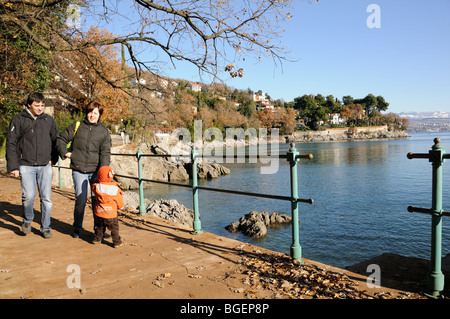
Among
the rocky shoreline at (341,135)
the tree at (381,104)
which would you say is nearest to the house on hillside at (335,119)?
the tree at (381,104)

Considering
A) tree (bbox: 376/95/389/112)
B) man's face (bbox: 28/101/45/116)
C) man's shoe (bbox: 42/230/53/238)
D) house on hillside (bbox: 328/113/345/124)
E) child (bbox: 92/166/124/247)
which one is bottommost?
man's shoe (bbox: 42/230/53/238)

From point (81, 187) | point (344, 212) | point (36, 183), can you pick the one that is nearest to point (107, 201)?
point (81, 187)

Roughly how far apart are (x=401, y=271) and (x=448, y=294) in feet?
3.30

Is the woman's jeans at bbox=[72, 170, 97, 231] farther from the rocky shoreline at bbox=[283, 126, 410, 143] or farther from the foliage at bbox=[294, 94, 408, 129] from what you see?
the foliage at bbox=[294, 94, 408, 129]

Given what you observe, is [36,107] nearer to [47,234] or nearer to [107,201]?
[107,201]

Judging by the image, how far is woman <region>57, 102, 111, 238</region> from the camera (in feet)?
16.7

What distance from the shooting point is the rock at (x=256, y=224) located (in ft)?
43.3

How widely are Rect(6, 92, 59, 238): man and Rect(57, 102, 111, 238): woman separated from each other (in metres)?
0.24

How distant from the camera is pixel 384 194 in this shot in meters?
21.0

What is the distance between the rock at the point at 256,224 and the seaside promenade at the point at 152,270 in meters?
7.73

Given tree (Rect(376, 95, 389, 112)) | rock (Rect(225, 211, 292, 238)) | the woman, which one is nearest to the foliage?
tree (Rect(376, 95, 389, 112))

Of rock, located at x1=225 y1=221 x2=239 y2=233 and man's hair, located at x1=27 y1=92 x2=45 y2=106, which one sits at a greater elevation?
man's hair, located at x1=27 y1=92 x2=45 y2=106

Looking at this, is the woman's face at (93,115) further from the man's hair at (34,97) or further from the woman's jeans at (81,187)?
the woman's jeans at (81,187)
